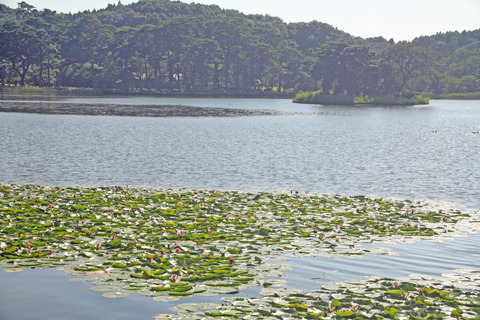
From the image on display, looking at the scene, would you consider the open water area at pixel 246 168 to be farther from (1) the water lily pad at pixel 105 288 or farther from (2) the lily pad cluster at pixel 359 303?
(2) the lily pad cluster at pixel 359 303

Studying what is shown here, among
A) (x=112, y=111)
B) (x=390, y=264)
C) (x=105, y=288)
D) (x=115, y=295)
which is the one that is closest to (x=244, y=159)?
(x=390, y=264)

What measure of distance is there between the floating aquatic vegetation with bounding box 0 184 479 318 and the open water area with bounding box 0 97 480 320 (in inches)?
22.8

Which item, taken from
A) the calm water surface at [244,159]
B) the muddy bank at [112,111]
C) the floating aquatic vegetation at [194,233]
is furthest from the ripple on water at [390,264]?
the muddy bank at [112,111]

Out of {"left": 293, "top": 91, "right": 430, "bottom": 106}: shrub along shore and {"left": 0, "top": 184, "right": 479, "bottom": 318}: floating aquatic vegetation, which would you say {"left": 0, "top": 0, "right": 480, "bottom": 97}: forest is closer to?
{"left": 293, "top": 91, "right": 430, "bottom": 106}: shrub along shore

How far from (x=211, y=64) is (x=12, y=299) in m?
192

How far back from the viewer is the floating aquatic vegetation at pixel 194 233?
1130cm

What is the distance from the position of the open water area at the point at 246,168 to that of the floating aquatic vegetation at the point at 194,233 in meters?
0.58

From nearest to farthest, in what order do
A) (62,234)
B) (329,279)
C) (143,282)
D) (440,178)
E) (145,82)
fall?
(143,282), (329,279), (62,234), (440,178), (145,82)

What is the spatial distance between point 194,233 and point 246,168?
1707cm

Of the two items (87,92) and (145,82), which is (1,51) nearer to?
(87,92)

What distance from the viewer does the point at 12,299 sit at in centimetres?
1053

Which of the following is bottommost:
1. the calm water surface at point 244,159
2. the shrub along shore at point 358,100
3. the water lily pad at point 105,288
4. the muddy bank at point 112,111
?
the calm water surface at point 244,159

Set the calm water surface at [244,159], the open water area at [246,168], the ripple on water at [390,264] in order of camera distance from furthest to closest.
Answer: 1. the calm water surface at [244,159]
2. the ripple on water at [390,264]
3. the open water area at [246,168]

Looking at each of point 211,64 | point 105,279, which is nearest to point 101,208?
point 105,279
